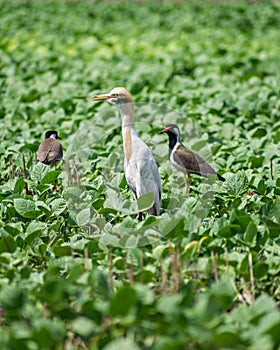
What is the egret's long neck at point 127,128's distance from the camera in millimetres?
5129

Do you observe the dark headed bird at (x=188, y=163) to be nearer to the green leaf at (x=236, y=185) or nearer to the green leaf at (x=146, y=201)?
the green leaf at (x=236, y=185)

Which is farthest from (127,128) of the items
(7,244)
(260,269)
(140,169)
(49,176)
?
(260,269)

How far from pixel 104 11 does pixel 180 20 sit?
7.14ft

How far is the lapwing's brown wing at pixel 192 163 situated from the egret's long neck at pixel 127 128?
770 mm

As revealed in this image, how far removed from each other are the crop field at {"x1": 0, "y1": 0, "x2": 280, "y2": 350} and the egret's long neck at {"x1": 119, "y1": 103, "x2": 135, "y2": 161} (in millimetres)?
289

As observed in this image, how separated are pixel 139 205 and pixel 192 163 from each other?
127cm

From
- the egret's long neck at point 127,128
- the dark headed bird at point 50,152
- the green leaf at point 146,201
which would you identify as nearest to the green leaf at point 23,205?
the green leaf at point 146,201

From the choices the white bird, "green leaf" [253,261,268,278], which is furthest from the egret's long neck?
"green leaf" [253,261,268,278]

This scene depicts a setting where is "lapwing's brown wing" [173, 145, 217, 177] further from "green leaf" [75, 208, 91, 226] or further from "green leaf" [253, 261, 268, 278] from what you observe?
"green leaf" [253, 261, 268, 278]

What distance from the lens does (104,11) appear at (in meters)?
18.1

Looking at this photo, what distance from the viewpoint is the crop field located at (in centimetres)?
304

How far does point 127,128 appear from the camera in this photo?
5.18m

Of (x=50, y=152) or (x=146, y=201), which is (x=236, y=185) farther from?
(x=50, y=152)

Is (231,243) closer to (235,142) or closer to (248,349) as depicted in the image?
(248,349)
